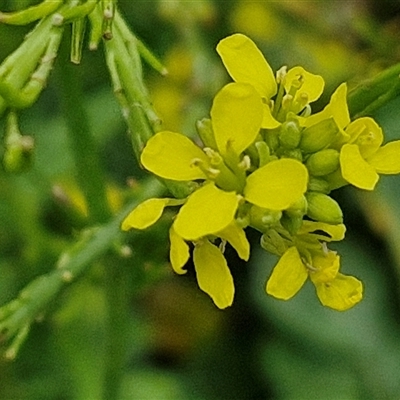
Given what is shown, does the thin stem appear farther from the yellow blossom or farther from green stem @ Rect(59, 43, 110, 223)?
the yellow blossom

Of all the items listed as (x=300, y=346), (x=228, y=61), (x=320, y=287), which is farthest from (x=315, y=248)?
(x=300, y=346)

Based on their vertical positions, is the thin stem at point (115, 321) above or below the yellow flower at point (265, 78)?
below

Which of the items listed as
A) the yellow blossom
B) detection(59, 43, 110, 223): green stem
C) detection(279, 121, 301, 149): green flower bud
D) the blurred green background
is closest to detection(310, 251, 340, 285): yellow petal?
the yellow blossom

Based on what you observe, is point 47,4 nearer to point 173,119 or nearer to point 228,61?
point 228,61

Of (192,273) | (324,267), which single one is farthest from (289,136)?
(192,273)

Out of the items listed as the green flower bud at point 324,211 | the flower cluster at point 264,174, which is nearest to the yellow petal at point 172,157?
the flower cluster at point 264,174

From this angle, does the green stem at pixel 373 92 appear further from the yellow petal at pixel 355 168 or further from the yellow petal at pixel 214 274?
the yellow petal at pixel 214 274
